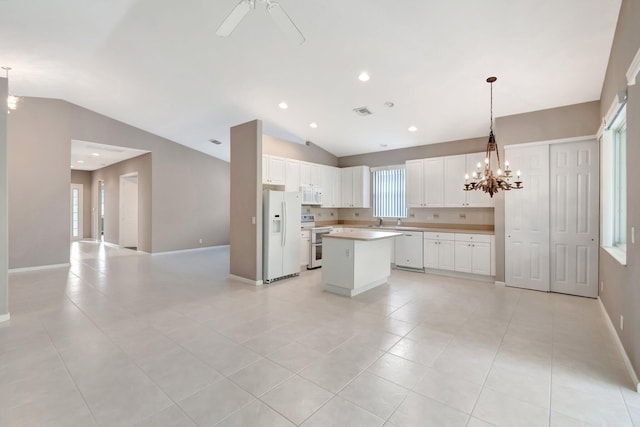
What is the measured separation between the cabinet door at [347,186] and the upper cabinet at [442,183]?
1.48 m

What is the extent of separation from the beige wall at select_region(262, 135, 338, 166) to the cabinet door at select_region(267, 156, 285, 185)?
0.20m

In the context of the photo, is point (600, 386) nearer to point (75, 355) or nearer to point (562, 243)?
point (562, 243)

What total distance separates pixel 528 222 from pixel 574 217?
1.82ft

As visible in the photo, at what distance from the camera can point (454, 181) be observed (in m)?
5.77

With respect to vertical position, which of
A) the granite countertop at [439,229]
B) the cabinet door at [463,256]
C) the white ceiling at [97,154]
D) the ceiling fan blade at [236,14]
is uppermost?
the white ceiling at [97,154]

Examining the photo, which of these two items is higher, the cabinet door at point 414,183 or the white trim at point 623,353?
the cabinet door at point 414,183

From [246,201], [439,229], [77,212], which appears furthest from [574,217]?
[77,212]

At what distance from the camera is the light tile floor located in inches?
74.5

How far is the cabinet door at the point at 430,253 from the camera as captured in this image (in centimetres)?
571

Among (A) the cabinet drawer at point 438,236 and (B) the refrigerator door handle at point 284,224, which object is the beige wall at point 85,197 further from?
(A) the cabinet drawer at point 438,236

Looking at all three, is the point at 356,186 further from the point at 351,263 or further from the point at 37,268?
the point at 37,268

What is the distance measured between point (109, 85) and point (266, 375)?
18.9 feet

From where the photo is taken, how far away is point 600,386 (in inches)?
86.2

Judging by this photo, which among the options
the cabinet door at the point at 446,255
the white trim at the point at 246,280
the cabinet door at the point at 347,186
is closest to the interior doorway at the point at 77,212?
the white trim at the point at 246,280
